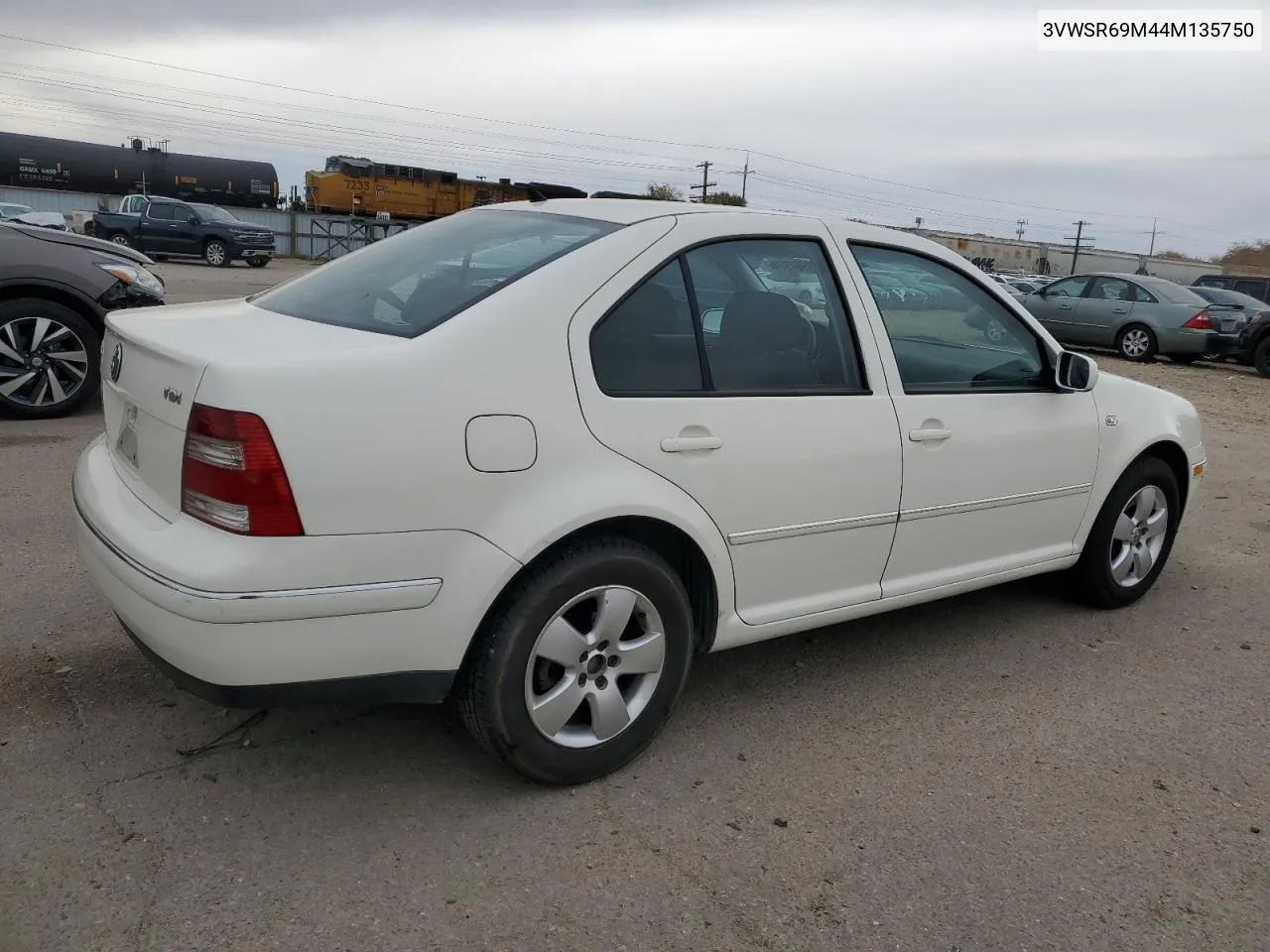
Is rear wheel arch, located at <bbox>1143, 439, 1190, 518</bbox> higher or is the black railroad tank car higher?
the black railroad tank car

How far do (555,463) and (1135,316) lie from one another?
1657 centimetres

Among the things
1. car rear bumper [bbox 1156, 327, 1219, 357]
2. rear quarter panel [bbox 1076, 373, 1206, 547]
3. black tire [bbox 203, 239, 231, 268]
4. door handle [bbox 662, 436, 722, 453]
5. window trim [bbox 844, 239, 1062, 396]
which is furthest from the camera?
black tire [bbox 203, 239, 231, 268]

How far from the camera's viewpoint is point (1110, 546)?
14.5ft

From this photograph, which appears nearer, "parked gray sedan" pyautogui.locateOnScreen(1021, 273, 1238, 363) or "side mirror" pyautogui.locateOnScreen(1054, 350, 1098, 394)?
"side mirror" pyautogui.locateOnScreen(1054, 350, 1098, 394)

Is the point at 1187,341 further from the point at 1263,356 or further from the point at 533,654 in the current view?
the point at 533,654

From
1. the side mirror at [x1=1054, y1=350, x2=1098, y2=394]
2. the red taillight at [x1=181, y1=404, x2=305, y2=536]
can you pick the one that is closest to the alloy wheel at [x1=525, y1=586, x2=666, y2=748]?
the red taillight at [x1=181, y1=404, x2=305, y2=536]

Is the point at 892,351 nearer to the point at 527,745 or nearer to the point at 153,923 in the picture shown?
the point at 527,745

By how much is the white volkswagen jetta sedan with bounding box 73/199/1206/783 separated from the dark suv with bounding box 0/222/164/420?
4.15 meters

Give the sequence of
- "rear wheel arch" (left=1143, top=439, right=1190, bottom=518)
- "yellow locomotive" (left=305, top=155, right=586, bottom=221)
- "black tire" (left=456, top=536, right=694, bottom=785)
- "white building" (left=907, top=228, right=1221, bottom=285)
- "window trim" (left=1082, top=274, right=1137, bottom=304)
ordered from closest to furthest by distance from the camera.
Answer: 1. "black tire" (left=456, top=536, right=694, bottom=785)
2. "rear wheel arch" (left=1143, top=439, right=1190, bottom=518)
3. "window trim" (left=1082, top=274, right=1137, bottom=304)
4. "yellow locomotive" (left=305, top=155, right=586, bottom=221)
5. "white building" (left=907, top=228, right=1221, bottom=285)

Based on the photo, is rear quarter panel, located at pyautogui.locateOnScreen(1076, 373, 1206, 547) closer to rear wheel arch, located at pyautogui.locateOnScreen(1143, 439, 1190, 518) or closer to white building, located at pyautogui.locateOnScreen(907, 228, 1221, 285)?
rear wheel arch, located at pyautogui.locateOnScreen(1143, 439, 1190, 518)

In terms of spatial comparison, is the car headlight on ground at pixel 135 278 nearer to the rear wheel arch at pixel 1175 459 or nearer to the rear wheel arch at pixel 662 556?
the rear wheel arch at pixel 662 556

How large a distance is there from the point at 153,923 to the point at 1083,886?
223 centimetres

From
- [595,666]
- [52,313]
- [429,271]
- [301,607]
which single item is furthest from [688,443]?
[52,313]

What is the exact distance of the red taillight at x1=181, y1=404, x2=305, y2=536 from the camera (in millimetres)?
2297
